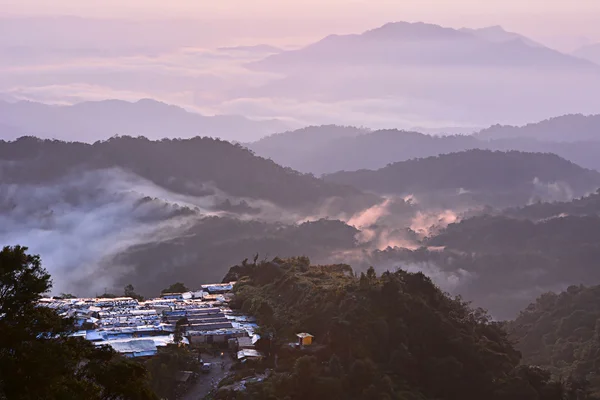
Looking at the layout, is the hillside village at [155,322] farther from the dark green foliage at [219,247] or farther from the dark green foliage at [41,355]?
the dark green foliage at [219,247]

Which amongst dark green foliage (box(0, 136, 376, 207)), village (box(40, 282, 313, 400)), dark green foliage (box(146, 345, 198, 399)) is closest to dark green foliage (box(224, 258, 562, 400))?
village (box(40, 282, 313, 400))

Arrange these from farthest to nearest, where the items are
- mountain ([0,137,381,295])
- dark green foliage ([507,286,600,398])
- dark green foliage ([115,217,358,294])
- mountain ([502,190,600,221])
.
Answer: mountain ([502,190,600,221]), mountain ([0,137,381,295]), dark green foliage ([115,217,358,294]), dark green foliage ([507,286,600,398])

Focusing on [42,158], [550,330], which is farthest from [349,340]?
[42,158]

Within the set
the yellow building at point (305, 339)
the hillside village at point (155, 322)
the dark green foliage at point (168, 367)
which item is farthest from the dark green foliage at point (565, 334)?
the dark green foliage at point (168, 367)

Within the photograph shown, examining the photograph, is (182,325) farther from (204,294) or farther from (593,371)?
(593,371)

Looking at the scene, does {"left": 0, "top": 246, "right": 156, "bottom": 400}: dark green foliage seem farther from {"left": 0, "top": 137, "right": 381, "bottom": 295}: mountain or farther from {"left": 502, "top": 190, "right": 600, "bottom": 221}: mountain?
{"left": 502, "top": 190, "right": 600, "bottom": 221}: mountain
